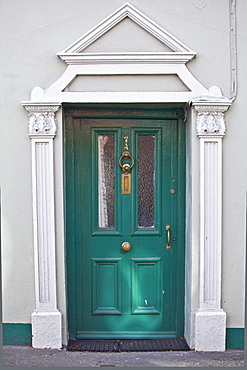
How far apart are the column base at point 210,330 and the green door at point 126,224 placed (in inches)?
13.1

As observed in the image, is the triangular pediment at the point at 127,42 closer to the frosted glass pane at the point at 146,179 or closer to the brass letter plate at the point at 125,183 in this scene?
the frosted glass pane at the point at 146,179

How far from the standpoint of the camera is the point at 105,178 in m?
4.43

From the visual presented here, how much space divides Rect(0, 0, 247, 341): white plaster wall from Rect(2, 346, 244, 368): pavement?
47 centimetres

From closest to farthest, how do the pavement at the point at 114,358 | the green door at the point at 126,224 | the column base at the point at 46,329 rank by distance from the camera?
1. the pavement at the point at 114,358
2. the column base at the point at 46,329
3. the green door at the point at 126,224

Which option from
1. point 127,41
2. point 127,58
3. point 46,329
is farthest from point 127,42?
point 46,329

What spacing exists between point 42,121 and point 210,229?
1981 millimetres

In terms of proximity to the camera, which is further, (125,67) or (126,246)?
(126,246)

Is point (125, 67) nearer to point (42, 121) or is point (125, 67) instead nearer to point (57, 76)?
point (57, 76)

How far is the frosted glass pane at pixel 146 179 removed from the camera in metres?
4.42

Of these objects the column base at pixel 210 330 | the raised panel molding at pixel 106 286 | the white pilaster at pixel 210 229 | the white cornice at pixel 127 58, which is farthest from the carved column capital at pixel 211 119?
the column base at pixel 210 330

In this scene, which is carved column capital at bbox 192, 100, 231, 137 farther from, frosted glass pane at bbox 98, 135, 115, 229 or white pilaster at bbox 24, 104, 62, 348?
white pilaster at bbox 24, 104, 62, 348

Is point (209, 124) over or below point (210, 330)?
over

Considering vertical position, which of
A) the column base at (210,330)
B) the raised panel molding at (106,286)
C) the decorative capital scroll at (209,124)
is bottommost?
the column base at (210,330)

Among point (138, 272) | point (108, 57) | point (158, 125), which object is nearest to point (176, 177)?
point (158, 125)
